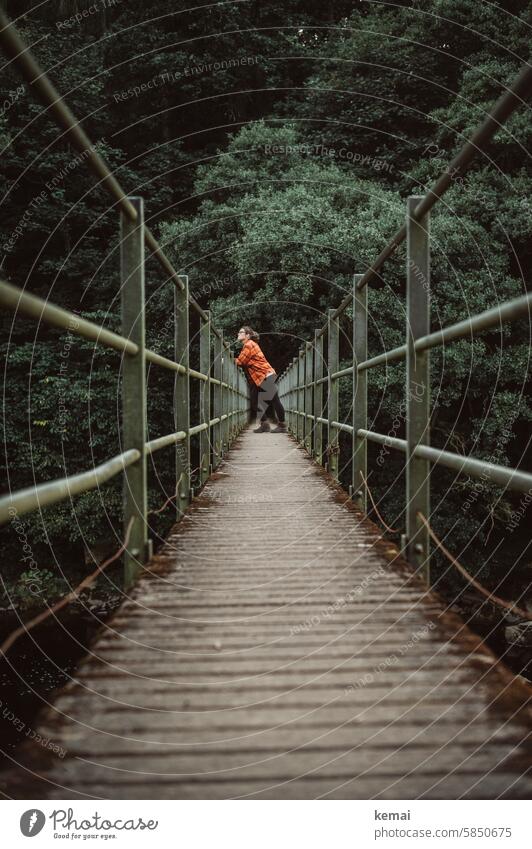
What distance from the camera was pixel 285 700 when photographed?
1249 mm

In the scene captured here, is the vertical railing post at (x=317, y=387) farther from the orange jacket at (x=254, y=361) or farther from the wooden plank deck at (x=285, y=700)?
the wooden plank deck at (x=285, y=700)

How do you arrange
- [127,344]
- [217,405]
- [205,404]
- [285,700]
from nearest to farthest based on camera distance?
[285,700] < [127,344] < [205,404] < [217,405]

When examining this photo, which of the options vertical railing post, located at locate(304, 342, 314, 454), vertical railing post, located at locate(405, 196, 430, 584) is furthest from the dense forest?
vertical railing post, located at locate(405, 196, 430, 584)

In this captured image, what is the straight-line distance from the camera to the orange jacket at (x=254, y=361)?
26.5 feet

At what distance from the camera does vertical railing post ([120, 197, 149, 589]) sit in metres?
2.13

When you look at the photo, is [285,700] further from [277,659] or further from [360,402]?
[360,402]

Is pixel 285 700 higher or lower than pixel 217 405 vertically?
lower

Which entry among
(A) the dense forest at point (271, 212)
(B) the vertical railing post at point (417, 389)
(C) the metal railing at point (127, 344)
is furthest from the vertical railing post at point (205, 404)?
(A) the dense forest at point (271, 212)

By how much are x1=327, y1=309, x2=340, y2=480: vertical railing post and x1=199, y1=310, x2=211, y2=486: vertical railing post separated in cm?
81

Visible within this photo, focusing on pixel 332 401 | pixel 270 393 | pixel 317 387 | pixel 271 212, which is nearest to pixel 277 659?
pixel 332 401

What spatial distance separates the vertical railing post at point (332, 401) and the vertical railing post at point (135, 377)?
2579 mm

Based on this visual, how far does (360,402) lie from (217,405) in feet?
8.91

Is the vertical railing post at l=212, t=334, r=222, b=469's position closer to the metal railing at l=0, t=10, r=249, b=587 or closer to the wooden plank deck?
the metal railing at l=0, t=10, r=249, b=587

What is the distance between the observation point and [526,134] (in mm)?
12797
